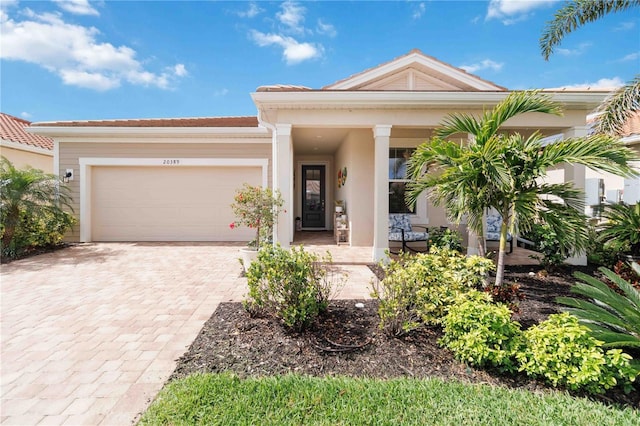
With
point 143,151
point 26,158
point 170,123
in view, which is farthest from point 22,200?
point 26,158

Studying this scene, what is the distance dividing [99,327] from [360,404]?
317 centimetres

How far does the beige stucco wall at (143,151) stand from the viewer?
29.5ft

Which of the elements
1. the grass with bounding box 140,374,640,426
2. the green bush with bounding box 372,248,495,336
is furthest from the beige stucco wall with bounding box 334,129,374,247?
the grass with bounding box 140,374,640,426

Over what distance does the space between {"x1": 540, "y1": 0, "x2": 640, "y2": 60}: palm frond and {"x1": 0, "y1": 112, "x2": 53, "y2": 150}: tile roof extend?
15.0 meters

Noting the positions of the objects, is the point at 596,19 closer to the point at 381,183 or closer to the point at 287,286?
the point at 381,183

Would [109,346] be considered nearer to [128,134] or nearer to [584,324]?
[584,324]

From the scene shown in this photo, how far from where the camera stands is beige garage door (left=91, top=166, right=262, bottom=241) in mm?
9266

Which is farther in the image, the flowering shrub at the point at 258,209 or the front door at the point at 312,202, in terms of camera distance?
the front door at the point at 312,202

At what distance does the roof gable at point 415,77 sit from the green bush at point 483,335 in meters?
6.62

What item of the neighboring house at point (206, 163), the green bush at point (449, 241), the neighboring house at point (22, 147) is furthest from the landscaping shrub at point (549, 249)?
the neighboring house at point (22, 147)

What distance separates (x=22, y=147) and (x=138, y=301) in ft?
34.7

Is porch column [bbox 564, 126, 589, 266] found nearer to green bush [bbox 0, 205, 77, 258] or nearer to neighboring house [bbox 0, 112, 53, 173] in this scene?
green bush [bbox 0, 205, 77, 258]

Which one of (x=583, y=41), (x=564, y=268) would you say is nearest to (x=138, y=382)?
(x=564, y=268)

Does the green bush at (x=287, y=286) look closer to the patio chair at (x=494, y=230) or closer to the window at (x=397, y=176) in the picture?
the window at (x=397, y=176)
